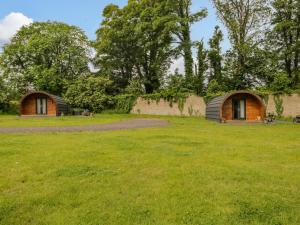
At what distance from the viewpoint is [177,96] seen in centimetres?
2977

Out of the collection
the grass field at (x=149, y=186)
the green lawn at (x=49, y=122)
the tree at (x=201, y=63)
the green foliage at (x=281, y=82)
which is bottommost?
the grass field at (x=149, y=186)

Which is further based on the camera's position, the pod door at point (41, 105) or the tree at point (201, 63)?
the tree at point (201, 63)

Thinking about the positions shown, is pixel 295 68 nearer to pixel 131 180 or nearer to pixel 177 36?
pixel 177 36

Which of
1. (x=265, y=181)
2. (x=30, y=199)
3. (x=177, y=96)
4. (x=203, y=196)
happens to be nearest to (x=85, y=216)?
(x=30, y=199)

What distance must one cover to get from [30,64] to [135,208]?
3916 cm

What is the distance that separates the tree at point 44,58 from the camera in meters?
37.1

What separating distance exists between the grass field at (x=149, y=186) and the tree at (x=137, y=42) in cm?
2873

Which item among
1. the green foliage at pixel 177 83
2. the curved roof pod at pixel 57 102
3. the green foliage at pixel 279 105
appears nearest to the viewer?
the green foliage at pixel 279 105

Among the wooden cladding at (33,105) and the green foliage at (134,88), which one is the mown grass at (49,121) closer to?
the wooden cladding at (33,105)

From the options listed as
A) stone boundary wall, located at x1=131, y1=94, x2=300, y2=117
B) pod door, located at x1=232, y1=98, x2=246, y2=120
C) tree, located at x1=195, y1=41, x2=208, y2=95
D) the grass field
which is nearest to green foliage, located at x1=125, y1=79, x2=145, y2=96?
stone boundary wall, located at x1=131, y1=94, x2=300, y2=117

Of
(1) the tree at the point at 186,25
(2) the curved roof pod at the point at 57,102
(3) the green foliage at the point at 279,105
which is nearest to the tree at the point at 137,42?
(1) the tree at the point at 186,25

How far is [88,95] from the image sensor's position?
32250 mm

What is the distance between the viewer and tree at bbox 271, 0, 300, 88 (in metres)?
30.6

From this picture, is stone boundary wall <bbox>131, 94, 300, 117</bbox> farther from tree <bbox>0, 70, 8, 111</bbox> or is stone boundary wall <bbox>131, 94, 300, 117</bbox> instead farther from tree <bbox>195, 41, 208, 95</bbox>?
tree <bbox>0, 70, 8, 111</bbox>
